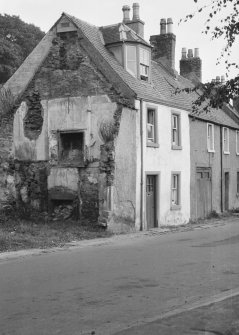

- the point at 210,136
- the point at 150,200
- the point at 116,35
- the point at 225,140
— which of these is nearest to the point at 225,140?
the point at 225,140

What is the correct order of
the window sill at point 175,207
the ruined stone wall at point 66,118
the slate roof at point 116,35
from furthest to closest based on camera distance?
the window sill at point 175,207 < the slate roof at point 116,35 < the ruined stone wall at point 66,118

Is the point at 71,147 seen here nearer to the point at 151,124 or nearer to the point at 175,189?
the point at 151,124

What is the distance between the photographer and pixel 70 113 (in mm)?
22625

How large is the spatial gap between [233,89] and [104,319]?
3633 mm

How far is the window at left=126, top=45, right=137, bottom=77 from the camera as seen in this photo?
23828 mm

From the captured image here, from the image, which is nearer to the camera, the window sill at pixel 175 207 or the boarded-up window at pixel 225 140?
the window sill at pixel 175 207

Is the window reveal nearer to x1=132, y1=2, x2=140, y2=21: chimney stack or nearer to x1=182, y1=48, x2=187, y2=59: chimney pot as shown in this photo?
x1=132, y1=2, x2=140, y2=21: chimney stack

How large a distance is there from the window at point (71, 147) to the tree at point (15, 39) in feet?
85.9

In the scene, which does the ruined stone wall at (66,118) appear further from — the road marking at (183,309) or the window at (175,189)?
the road marking at (183,309)

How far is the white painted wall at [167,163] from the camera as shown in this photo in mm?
23516

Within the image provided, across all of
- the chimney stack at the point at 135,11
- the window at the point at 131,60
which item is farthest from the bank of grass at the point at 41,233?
the chimney stack at the point at 135,11

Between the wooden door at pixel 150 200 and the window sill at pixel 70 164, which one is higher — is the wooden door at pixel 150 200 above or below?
below

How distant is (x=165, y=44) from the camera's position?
30.8 m

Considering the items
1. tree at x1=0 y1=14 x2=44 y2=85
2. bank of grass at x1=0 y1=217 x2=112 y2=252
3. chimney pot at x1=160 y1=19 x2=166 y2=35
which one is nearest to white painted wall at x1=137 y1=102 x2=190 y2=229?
bank of grass at x1=0 y1=217 x2=112 y2=252
